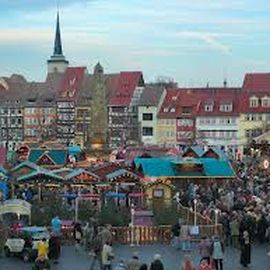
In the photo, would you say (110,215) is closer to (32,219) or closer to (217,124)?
(32,219)

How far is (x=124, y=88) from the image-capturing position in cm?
9619

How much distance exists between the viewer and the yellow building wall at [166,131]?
3643 inches

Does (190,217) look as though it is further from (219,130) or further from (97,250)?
(219,130)

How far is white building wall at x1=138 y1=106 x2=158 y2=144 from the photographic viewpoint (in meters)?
93.6

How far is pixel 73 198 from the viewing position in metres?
30.5

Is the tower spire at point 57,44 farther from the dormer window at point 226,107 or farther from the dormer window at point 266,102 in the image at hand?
the dormer window at point 266,102

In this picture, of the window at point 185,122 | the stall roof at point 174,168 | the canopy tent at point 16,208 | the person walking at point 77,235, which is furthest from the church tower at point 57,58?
the person walking at point 77,235

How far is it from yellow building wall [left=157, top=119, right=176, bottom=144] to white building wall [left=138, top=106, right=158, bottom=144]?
530 mm

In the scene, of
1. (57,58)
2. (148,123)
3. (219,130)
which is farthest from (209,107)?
(57,58)

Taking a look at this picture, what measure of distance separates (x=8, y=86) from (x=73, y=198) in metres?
75.6

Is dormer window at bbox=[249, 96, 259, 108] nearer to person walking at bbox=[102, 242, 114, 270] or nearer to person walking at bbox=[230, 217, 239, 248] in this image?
person walking at bbox=[230, 217, 239, 248]

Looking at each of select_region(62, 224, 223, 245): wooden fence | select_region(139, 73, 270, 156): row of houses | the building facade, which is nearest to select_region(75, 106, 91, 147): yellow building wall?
the building facade

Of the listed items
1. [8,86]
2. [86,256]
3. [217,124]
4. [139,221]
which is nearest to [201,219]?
[139,221]

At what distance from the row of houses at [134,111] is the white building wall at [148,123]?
4.2 inches
